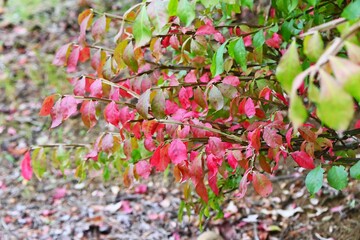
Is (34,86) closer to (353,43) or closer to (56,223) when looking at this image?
(56,223)

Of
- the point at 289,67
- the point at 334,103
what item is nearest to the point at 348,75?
the point at 334,103

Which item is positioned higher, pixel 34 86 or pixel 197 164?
pixel 197 164

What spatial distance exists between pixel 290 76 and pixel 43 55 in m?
3.96

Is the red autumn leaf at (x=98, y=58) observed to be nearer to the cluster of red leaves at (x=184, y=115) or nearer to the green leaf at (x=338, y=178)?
the cluster of red leaves at (x=184, y=115)

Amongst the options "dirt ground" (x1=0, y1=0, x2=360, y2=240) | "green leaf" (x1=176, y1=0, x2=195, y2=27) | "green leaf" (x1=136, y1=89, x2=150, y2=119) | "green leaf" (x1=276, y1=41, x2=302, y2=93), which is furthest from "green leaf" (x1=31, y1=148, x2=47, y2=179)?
"green leaf" (x1=276, y1=41, x2=302, y2=93)

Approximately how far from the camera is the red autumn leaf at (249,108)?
1561 mm

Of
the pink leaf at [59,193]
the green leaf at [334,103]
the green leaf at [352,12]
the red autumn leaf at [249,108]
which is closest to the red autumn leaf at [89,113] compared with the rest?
the red autumn leaf at [249,108]

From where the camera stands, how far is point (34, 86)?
4.27 metres

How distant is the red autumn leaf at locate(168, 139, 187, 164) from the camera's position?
1464 millimetres

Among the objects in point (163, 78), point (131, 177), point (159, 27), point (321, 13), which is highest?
point (159, 27)

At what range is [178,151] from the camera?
4.82 feet

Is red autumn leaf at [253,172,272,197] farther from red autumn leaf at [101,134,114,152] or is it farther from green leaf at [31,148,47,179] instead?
green leaf at [31,148,47,179]

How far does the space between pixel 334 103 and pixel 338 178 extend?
868mm

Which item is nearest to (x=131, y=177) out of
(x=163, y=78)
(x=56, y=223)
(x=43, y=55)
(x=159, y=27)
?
(x=163, y=78)
